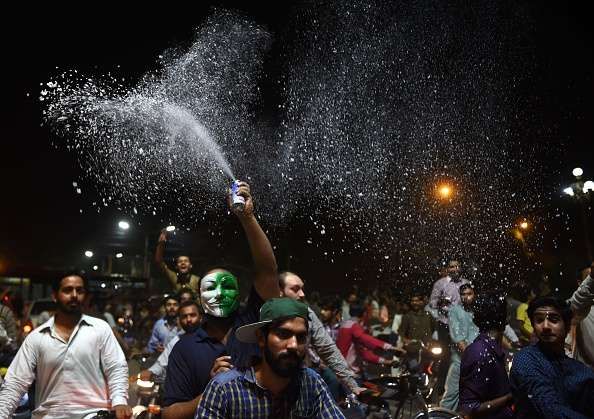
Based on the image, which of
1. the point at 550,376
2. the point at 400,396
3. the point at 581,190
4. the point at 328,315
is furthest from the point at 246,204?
the point at 581,190

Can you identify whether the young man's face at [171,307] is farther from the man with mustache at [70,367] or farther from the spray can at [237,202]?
the spray can at [237,202]

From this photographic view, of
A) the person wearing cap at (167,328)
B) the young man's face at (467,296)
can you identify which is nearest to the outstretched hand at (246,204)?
the person wearing cap at (167,328)

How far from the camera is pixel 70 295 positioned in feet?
18.3

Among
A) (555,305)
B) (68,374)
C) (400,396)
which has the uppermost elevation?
(555,305)

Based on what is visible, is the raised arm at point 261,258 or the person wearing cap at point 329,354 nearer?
the raised arm at point 261,258

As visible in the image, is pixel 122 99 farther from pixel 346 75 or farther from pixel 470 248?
pixel 470 248

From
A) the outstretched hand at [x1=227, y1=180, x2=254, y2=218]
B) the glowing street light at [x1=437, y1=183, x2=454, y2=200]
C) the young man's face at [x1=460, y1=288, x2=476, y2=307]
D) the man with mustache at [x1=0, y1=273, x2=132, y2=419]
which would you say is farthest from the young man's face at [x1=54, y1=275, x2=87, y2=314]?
the glowing street light at [x1=437, y1=183, x2=454, y2=200]

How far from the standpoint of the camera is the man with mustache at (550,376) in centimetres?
417

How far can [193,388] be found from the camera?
3.98m

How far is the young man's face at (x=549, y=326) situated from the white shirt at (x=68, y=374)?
3405 millimetres

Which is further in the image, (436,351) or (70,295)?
(436,351)

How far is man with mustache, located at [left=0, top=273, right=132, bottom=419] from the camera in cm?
530

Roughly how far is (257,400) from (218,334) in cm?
118

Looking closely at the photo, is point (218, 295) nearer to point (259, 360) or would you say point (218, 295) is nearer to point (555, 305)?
point (259, 360)
